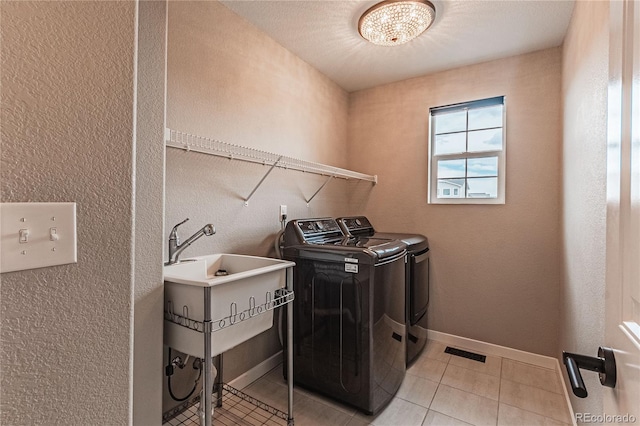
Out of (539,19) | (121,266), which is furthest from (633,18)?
(539,19)

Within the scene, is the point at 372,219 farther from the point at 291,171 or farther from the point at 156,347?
the point at 156,347

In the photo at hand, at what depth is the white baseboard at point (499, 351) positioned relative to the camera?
92.0 inches

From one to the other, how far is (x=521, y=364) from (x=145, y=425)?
2668 millimetres

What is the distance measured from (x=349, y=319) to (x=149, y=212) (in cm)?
124

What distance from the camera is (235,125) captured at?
2.04 meters

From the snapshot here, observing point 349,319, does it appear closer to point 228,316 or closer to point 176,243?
point 228,316

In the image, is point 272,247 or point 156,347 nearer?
point 156,347

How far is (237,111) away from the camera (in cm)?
205

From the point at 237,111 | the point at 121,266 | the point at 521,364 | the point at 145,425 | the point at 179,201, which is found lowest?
the point at 521,364

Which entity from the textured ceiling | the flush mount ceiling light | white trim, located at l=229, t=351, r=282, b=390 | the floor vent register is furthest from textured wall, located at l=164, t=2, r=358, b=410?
A: the floor vent register

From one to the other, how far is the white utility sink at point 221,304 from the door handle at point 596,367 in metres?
1.10

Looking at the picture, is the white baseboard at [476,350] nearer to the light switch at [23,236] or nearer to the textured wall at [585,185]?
the textured wall at [585,185]

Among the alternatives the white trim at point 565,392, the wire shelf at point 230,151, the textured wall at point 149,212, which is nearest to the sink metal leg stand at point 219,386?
the textured wall at point 149,212

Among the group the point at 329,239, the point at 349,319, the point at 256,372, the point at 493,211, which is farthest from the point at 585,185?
the point at 256,372
